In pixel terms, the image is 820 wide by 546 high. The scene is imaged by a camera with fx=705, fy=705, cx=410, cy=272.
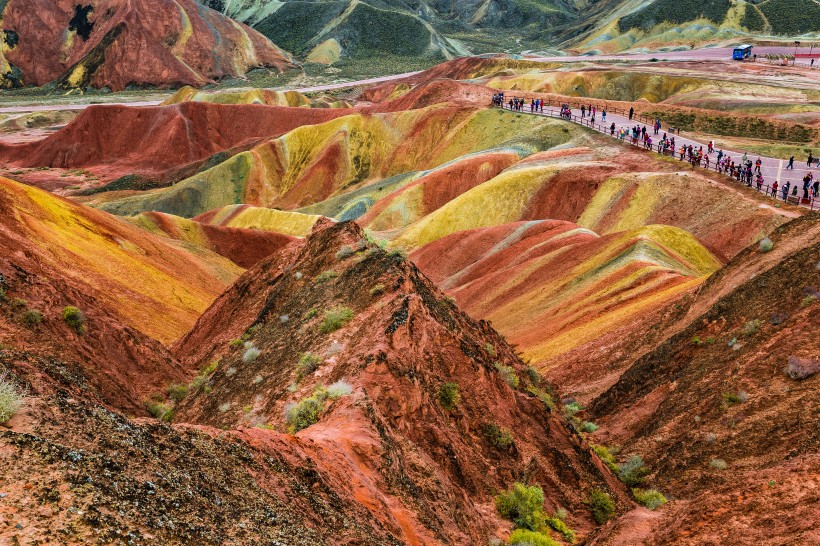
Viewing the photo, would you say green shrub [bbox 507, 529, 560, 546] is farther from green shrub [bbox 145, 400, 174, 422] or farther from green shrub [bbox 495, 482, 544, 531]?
green shrub [bbox 145, 400, 174, 422]

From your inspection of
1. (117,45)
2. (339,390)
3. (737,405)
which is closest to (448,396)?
(339,390)

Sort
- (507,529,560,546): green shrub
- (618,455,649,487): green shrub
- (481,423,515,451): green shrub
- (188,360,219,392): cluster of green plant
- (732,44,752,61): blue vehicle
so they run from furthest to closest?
(732,44,752,61): blue vehicle
(188,360,219,392): cluster of green plant
(618,455,649,487): green shrub
(481,423,515,451): green shrub
(507,529,560,546): green shrub

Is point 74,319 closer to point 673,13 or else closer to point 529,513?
point 529,513

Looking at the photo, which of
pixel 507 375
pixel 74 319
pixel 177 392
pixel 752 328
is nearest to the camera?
pixel 507 375

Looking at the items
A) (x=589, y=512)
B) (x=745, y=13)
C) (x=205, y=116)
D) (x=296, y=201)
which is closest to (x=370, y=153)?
(x=296, y=201)

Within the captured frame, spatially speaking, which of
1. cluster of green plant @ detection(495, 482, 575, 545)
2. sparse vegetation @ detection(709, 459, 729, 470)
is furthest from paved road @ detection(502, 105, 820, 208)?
cluster of green plant @ detection(495, 482, 575, 545)

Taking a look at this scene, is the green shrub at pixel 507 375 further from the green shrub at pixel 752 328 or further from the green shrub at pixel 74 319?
the green shrub at pixel 74 319
